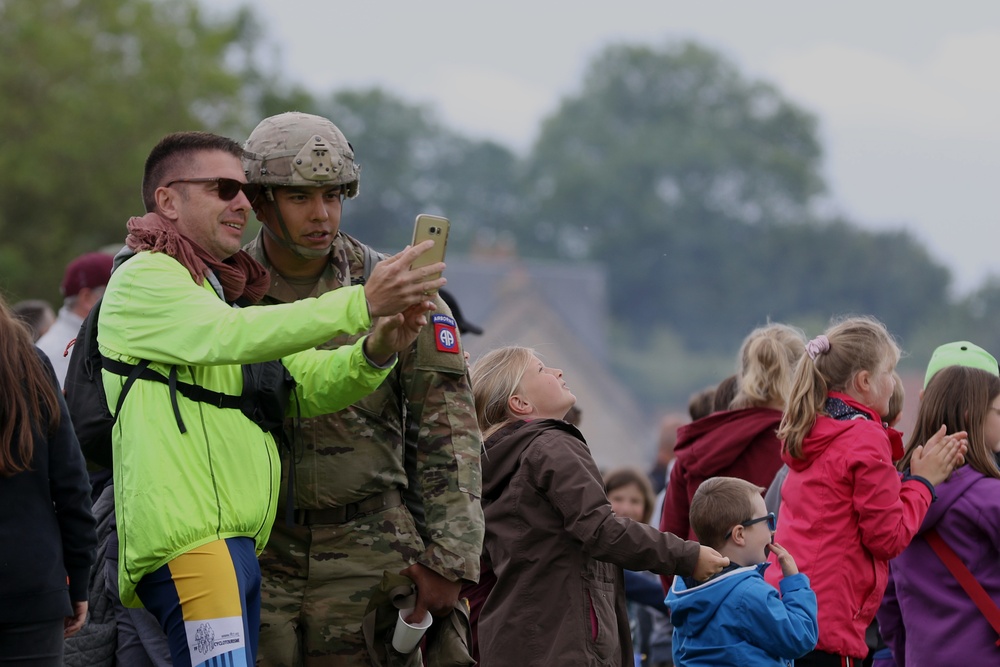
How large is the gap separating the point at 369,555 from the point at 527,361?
149cm

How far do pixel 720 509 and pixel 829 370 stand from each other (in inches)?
32.9

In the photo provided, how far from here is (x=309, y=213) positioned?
4.58 m

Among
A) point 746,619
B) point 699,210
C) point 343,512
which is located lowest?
point 746,619

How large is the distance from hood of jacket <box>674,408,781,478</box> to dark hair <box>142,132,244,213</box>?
293 cm

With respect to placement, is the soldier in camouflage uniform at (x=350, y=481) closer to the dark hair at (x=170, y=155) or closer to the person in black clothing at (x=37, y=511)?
the dark hair at (x=170, y=155)

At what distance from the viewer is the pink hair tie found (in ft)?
19.0

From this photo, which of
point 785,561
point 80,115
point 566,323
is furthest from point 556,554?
point 566,323

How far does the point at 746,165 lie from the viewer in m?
105

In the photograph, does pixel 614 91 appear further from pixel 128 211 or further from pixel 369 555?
pixel 369 555

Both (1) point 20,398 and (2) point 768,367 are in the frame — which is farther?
(2) point 768,367

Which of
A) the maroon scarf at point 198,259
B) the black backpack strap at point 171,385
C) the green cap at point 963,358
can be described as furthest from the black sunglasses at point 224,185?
the green cap at point 963,358

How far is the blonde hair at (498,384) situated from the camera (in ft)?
18.8

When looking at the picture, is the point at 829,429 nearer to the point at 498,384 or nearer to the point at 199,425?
the point at 498,384

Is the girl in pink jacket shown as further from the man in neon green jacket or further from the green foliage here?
the green foliage
